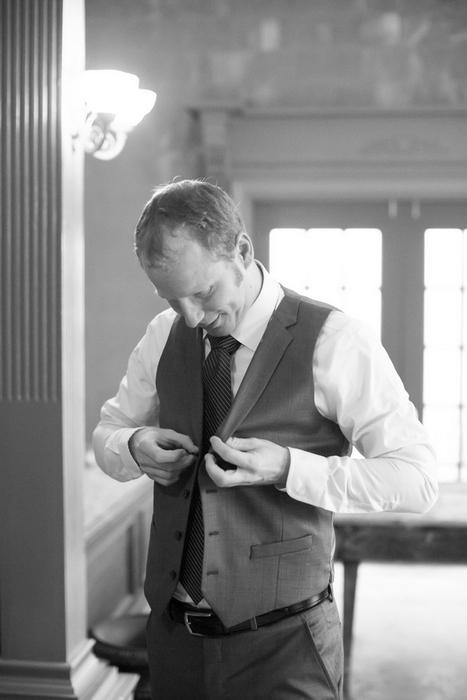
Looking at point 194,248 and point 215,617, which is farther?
point 215,617

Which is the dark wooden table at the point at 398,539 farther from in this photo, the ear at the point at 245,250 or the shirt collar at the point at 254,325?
the ear at the point at 245,250

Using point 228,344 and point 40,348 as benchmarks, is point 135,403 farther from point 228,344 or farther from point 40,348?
point 40,348

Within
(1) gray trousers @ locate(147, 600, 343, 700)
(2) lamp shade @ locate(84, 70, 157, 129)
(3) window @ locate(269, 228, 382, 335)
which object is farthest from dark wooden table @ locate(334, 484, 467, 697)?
(2) lamp shade @ locate(84, 70, 157, 129)

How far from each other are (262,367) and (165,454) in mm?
248

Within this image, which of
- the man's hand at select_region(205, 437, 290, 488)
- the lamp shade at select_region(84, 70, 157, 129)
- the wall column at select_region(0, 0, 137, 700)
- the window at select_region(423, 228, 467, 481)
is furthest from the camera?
the window at select_region(423, 228, 467, 481)

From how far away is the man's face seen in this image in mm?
1464

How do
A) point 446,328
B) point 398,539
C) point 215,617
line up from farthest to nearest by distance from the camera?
1. point 446,328
2. point 398,539
3. point 215,617

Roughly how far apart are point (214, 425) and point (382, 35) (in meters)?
3.61

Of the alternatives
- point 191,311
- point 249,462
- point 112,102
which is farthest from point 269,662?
point 112,102

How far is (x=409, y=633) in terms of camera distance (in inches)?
154

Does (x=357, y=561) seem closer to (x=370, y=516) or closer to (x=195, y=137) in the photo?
(x=370, y=516)

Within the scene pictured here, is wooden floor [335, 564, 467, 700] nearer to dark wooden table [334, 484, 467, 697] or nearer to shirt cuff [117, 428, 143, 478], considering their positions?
dark wooden table [334, 484, 467, 697]

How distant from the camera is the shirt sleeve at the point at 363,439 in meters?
1.45

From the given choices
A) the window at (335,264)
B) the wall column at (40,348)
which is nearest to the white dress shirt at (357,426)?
the wall column at (40,348)
